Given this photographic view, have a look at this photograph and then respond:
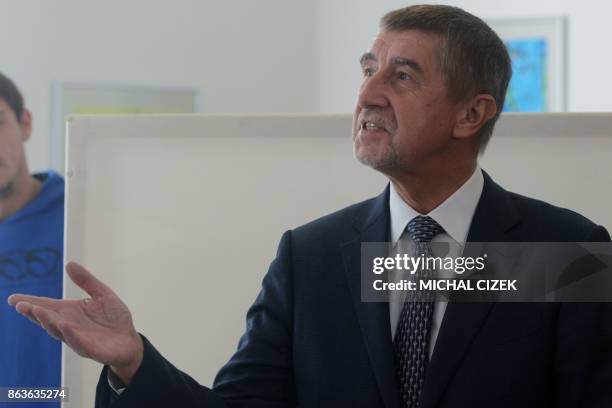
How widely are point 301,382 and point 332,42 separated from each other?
2.93 m

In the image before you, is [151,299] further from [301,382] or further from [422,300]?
Answer: [422,300]

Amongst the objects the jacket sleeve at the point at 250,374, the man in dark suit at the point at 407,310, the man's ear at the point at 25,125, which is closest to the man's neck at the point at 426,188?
the man in dark suit at the point at 407,310

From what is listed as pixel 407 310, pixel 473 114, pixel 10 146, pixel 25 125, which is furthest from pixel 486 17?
pixel 407 310

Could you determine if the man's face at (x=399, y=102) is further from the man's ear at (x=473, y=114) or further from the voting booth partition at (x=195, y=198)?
the voting booth partition at (x=195, y=198)

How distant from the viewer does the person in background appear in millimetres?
1973

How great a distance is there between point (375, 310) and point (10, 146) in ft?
4.08

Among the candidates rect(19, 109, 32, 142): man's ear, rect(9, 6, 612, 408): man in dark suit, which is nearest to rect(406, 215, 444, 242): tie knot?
rect(9, 6, 612, 408): man in dark suit

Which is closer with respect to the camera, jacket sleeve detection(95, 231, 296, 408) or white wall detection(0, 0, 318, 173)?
jacket sleeve detection(95, 231, 296, 408)

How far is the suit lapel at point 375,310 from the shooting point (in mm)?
1346

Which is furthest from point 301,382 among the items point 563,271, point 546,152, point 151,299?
point 546,152

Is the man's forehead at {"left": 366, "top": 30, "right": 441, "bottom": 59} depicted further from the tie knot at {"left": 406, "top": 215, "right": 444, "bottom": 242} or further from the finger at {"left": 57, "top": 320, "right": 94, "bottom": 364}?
the finger at {"left": 57, "top": 320, "right": 94, "bottom": 364}

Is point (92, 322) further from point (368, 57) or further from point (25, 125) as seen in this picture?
point (25, 125)

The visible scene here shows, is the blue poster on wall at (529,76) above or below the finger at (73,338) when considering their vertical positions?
above

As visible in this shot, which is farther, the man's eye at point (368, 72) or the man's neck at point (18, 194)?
the man's neck at point (18, 194)
